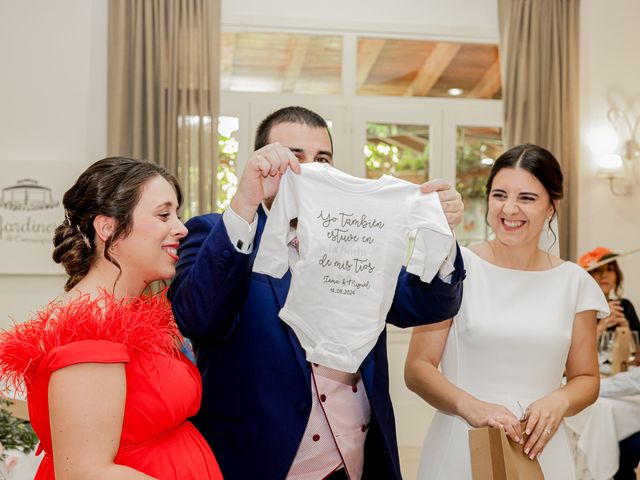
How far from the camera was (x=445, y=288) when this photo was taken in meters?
1.70

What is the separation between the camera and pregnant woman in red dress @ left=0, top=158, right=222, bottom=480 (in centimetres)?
129

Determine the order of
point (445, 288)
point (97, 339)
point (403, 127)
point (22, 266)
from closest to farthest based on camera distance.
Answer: point (97, 339) < point (445, 288) < point (22, 266) < point (403, 127)

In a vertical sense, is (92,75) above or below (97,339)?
above

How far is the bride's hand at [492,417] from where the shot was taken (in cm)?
192

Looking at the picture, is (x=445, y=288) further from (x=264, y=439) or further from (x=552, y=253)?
(x=552, y=253)

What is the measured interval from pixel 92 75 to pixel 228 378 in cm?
437

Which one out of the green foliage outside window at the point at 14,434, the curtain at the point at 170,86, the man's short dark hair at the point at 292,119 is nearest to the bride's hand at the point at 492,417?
the man's short dark hair at the point at 292,119

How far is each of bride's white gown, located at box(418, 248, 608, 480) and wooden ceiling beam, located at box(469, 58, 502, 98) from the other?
3992mm

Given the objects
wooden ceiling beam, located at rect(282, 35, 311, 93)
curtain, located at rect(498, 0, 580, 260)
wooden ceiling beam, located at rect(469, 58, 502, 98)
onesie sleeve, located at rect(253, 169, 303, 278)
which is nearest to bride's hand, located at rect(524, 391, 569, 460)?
onesie sleeve, located at rect(253, 169, 303, 278)

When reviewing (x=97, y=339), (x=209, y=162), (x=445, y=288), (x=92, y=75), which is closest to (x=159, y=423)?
(x=97, y=339)

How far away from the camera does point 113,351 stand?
1.35m

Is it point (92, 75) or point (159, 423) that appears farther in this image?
point (92, 75)

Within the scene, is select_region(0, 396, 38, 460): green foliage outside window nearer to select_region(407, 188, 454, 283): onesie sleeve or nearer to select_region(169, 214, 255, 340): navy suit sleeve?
select_region(169, 214, 255, 340): navy suit sleeve

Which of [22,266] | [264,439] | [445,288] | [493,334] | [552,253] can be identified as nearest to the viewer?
[264,439]
